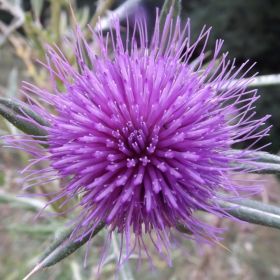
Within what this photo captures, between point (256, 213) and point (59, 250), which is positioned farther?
point (256, 213)

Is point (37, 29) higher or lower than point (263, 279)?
higher

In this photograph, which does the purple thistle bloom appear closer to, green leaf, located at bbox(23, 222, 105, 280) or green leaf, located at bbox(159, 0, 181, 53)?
green leaf, located at bbox(23, 222, 105, 280)

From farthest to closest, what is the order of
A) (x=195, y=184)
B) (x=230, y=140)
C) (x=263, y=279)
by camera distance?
(x=263, y=279) → (x=230, y=140) → (x=195, y=184)

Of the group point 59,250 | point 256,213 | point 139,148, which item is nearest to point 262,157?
point 256,213

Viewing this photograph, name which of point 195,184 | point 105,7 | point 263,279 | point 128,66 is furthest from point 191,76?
point 263,279

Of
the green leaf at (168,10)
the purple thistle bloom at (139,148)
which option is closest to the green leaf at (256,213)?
the purple thistle bloom at (139,148)

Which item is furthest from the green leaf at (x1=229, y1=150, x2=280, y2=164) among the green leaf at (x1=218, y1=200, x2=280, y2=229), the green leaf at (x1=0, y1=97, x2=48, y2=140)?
the green leaf at (x1=0, y1=97, x2=48, y2=140)

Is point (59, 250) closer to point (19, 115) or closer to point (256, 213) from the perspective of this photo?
point (19, 115)

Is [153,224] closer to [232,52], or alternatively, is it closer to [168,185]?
[168,185]
